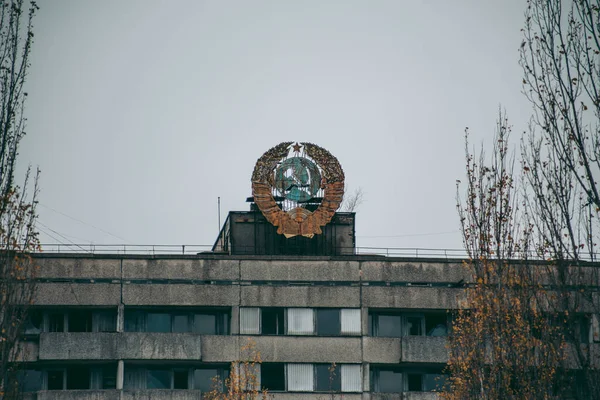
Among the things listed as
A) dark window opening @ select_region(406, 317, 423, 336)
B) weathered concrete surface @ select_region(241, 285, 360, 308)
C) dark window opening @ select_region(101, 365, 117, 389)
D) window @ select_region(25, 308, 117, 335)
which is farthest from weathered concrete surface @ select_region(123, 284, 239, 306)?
dark window opening @ select_region(406, 317, 423, 336)

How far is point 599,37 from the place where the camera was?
1785 inches

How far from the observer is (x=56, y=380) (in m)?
73.9

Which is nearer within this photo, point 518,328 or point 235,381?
point 518,328

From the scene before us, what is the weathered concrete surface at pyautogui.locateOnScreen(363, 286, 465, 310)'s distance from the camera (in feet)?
248

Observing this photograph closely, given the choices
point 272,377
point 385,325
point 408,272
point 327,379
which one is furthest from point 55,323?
point 408,272

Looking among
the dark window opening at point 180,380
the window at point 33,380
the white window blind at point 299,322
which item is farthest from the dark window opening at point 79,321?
the white window blind at point 299,322

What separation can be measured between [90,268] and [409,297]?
19.5 meters

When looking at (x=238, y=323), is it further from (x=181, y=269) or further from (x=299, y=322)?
(x=181, y=269)

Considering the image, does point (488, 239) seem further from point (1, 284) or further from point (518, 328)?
point (1, 284)

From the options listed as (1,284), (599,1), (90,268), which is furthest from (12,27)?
(599,1)

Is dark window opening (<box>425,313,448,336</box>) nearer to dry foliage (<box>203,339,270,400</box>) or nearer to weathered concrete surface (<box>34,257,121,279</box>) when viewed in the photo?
dry foliage (<box>203,339,270,400</box>)

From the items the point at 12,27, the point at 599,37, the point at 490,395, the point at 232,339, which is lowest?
the point at 490,395

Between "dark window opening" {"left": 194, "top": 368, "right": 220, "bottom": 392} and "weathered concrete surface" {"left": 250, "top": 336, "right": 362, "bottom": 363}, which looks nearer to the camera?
"weathered concrete surface" {"left": 250, "top": 336, "right": 362, "bottom": 363}

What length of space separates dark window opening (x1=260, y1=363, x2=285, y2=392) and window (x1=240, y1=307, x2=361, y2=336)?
2049mm
